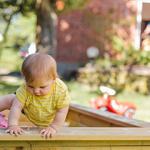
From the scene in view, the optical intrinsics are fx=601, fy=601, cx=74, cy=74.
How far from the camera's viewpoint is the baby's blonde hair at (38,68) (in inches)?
98.9

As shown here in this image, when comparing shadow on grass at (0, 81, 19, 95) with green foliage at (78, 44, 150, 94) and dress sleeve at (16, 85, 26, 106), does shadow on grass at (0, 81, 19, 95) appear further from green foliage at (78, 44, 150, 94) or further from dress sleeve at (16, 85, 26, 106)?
dress sleeve at (16, 85, 26, 106)

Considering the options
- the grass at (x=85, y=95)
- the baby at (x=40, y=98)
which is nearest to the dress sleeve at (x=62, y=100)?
the baby at (x=40, y=98)

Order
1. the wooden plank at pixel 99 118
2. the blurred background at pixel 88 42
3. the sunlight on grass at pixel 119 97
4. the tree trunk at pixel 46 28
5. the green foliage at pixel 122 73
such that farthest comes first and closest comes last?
1. the tree trunk at pixel 46 28
2. the blurred background at pixel 88 42
3. the green foliage at pixel 122 73
4. the sunlight on grass at pixel 119 97
5. the wooden plank at pixel 99 118

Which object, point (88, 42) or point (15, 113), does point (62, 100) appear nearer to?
point (15, 113)

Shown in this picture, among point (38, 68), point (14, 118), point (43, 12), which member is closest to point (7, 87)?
point (43, 12)

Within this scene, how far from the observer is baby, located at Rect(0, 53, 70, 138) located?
252cm

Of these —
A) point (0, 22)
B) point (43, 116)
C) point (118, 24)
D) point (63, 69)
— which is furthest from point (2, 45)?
point (43, 116)

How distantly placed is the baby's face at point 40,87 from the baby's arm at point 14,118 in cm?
10

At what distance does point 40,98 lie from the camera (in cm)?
272

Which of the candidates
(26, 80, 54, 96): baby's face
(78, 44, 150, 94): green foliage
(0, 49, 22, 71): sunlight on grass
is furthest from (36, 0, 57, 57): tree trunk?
(26, 80, 54, 96): baby's face

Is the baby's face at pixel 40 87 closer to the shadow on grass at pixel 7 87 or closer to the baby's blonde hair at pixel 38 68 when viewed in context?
the baby's blonde hair at pixel 38 68

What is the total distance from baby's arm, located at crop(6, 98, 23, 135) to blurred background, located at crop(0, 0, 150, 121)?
7.93 metres

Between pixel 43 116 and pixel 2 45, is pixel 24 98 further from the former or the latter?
pixel 2 45

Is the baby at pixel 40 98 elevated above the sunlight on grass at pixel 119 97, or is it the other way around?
the baby at pixel 40 98
